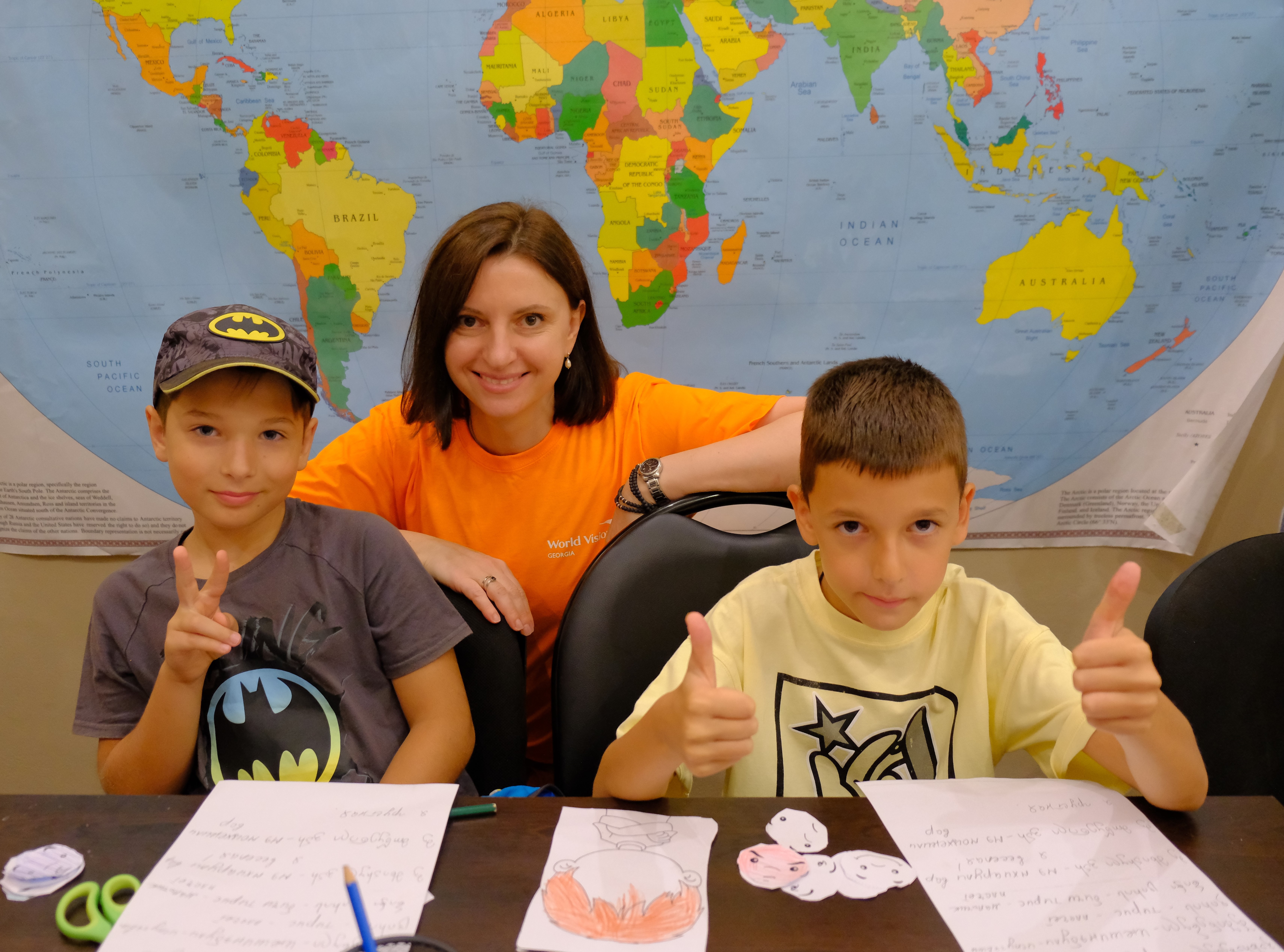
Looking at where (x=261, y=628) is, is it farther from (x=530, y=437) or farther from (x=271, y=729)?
(x=530, y=437)

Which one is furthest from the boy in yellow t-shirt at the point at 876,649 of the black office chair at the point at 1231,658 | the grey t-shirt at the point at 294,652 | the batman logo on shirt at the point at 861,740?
the grey t-shirt at the point at 294,652

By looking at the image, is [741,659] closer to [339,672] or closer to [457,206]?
[339,672]

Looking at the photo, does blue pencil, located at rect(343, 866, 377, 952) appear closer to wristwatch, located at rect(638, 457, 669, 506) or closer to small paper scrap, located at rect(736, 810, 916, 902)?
small paper scrap, located at rect(736, 810, 916, 902)

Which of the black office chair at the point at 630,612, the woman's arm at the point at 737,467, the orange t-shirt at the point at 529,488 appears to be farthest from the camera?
the orange t-shirt at the point at 529,488

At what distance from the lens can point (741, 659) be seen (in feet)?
3.31

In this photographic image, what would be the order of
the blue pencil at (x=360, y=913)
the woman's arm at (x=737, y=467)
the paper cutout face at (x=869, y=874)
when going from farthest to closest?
1. the woman's arm at (x=737, y=467)
2. the paper cutout face at (x=869, y=874)
3. the blue pencil at (x=360, y=913)

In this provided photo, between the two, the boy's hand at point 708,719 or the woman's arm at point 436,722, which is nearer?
the boy's hand at point 708,719

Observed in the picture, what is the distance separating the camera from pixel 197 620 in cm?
87

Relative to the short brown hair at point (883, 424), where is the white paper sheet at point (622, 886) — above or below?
below

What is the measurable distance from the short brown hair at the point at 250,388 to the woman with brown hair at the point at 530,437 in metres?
0.27

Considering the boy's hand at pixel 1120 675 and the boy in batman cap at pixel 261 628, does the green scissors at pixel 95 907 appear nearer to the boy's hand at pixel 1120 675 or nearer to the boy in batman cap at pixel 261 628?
the boy in batman cap at pixel 261 628

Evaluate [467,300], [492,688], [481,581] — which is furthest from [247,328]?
[492,688]

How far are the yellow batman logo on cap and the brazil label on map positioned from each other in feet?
2.37

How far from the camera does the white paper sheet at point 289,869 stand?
26.1 inches
